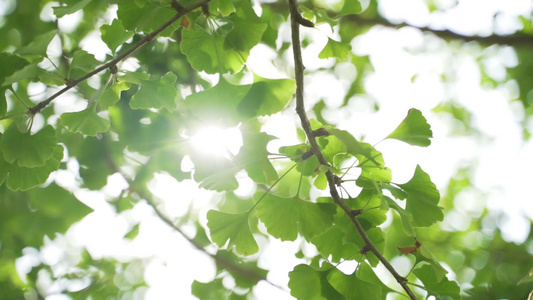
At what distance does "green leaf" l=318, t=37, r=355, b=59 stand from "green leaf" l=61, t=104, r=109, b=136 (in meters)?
0.55

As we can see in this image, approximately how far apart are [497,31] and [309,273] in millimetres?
1989

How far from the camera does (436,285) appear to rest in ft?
3.26

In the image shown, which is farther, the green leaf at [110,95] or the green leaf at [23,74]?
the green leaf at [110,95]

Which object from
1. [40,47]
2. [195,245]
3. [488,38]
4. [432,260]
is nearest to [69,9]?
[40,47]

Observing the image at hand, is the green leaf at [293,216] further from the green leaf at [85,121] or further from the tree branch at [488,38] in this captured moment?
the tree branch at [488,38]

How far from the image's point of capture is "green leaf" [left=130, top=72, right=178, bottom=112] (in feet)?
3.06

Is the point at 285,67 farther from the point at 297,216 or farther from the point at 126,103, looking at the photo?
the point at 297,216

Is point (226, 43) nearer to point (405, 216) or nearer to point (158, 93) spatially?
point (158, 93)

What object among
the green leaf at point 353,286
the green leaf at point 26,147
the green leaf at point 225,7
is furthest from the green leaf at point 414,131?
the green leaf at point 26,147

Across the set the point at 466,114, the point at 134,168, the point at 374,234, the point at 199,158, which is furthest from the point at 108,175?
the point at 466,114

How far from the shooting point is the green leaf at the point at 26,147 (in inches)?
35.6

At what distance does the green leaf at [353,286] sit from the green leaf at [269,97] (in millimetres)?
385

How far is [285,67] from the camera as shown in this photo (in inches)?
86.1

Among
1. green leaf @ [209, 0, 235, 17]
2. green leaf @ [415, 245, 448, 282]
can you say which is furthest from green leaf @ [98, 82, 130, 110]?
green leaf @ [415, 245, 448, 282]
